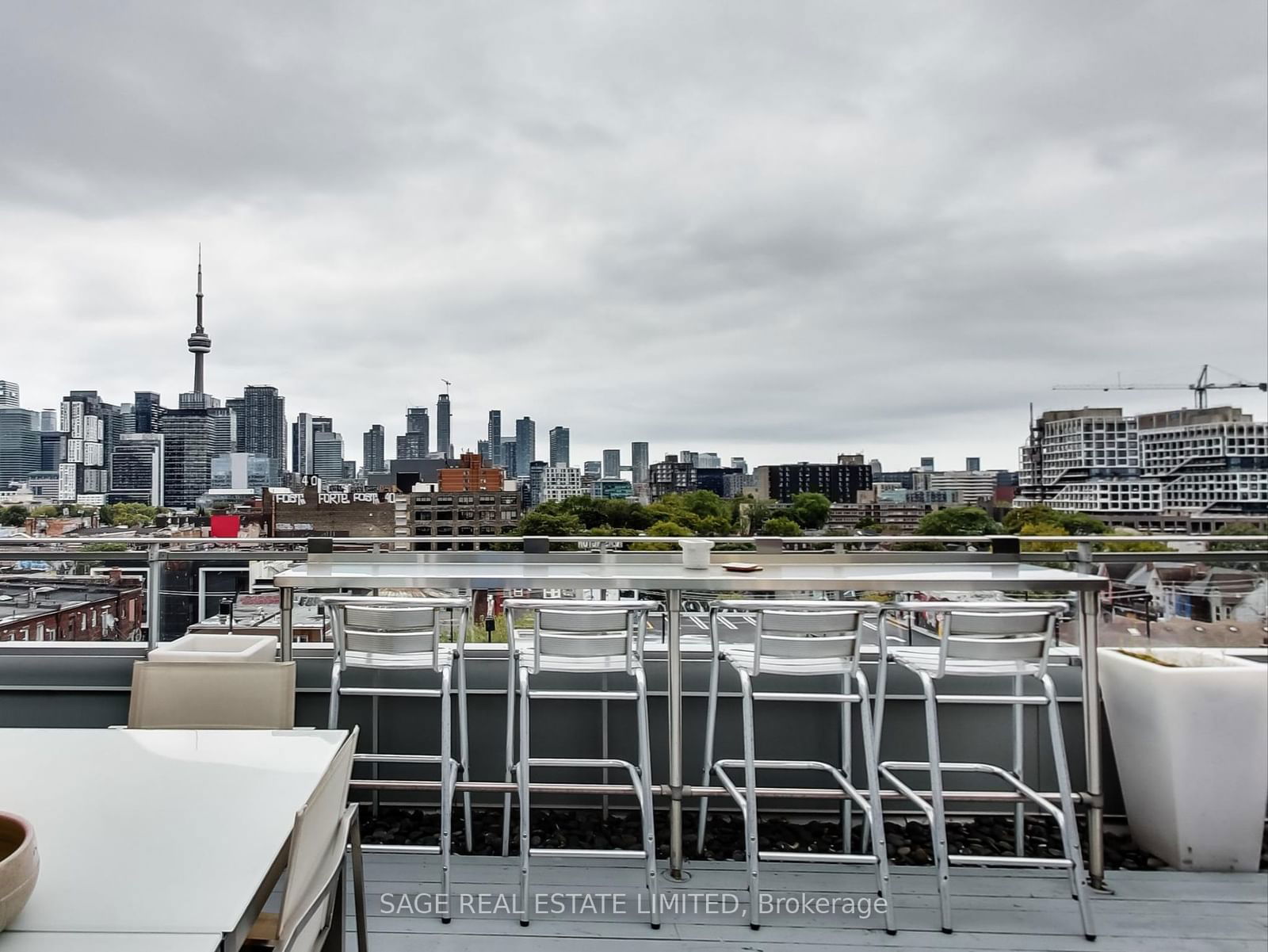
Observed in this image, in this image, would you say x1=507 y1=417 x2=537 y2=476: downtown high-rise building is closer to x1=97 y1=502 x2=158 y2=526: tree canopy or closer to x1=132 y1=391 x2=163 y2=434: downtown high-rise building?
x1=132 y1=391 x2=163 y2=434: downtown high-rise building

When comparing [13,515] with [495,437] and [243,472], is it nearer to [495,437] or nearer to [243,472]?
[243,472]

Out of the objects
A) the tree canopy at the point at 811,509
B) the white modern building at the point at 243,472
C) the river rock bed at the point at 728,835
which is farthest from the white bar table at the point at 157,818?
the white modern building at the point at 243,472

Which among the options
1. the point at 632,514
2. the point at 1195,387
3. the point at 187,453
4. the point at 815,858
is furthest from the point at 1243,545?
the point at 187,453

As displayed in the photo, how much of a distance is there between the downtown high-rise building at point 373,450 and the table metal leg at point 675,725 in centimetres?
3132

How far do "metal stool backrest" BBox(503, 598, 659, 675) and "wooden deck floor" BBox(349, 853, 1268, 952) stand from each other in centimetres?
81

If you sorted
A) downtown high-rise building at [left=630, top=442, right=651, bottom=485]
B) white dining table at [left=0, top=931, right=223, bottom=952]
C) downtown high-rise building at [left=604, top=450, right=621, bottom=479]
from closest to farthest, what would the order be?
white dining table at [left=0, top=931, right=223, bottom=952], downtown high-rise building at [left=630, top=442, right=651, bottom=485], downtown high-rise building at [left=604, top=450, right=621, bottom=479]

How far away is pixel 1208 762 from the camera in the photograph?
99.0 inches

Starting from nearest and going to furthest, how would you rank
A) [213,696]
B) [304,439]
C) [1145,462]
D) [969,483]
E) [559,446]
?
[213,696] → [1145,462] → [969,483] → [304,439] → [559,446]

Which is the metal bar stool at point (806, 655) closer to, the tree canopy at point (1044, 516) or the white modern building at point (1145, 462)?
the tree canopy at point (1044, 516)

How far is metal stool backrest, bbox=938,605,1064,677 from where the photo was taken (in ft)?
7.63

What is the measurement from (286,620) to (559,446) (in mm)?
41654

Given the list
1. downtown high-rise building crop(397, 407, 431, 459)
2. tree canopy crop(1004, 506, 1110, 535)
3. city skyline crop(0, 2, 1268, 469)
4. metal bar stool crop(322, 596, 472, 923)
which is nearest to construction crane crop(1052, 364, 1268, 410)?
city skyline crop(0, 2, 1268, 469)

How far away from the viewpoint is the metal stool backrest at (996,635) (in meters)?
2.32

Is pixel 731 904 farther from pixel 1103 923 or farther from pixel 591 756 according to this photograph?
pixel 1103 923
